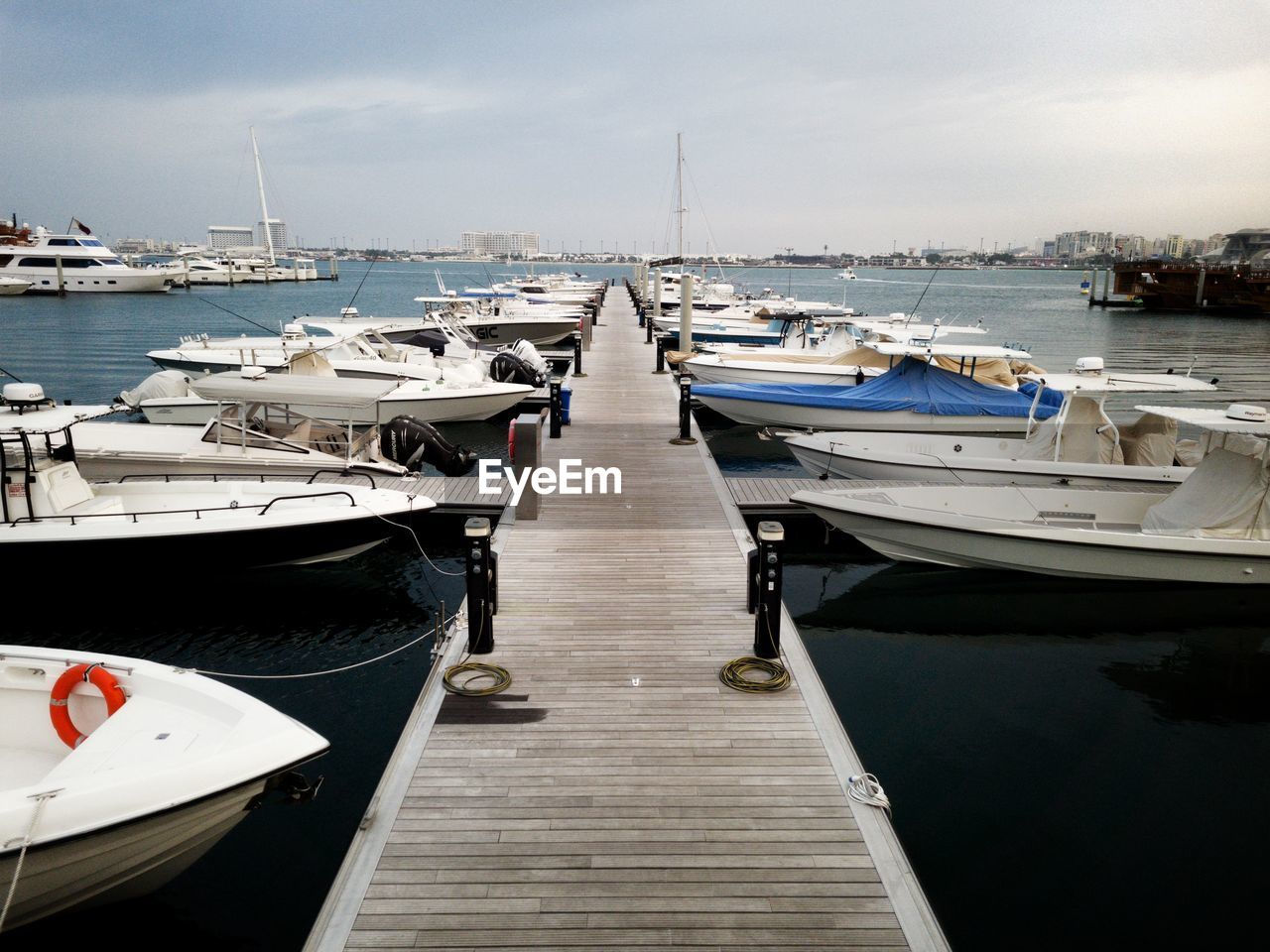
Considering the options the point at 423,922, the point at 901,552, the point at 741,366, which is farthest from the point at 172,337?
the point at 423,922

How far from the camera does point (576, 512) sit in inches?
420

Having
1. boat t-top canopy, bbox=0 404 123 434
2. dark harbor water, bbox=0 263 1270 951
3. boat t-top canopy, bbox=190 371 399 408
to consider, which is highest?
boat t-top canopy, bbox=0 404 123 434

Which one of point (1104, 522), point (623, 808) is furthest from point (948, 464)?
point (623, 808)

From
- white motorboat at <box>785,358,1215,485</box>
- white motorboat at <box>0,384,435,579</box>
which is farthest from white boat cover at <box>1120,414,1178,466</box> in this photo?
white motorboat at <box>0,384,435,579</box>

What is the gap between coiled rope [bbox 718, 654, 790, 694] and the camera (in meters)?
6.30

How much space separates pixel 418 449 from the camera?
48.3 ft

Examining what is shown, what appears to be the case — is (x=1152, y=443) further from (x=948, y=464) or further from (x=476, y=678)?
(x=476, y=678)

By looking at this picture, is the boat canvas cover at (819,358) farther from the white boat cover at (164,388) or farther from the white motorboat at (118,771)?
the white motorboat at (118,771)

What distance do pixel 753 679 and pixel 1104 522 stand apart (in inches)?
288

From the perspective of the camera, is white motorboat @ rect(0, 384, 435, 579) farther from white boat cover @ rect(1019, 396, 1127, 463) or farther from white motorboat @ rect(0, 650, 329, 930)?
white boat cover @ rect(1019, 396, 1127, 463)

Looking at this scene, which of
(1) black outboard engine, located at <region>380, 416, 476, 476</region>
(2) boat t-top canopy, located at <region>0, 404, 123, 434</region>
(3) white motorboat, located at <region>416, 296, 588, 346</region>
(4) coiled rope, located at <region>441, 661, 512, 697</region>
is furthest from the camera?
(3) white motorboat, located at <region>416, 296, 588, 346</region>

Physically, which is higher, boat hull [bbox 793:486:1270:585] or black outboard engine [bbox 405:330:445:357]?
black outboard engine [bbox 405:330:445:357]

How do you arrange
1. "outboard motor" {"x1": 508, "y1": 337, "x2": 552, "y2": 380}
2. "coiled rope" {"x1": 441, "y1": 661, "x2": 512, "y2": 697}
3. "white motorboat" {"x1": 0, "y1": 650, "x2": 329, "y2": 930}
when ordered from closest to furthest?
"white motorboat" {"x1": 0, "y1": 650, "x2": 329, "y2": 930}
"coiled rope" {"x1": 441, "y1": 661, "x2": 512, "y2": 697}
"outboard motor" {"x1": 508, "y1": 337, "x2": 552, "y2": 380}

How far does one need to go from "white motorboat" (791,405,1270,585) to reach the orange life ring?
302 inches
